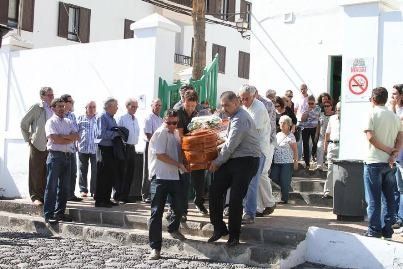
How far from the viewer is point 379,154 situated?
715 cm

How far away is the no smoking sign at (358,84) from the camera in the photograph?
9102 millimetres

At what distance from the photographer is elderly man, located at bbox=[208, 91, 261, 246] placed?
23.5 ft

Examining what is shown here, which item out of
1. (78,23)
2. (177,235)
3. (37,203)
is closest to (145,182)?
(37,203)

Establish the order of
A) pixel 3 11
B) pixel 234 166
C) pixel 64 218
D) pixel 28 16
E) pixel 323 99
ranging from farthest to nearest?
pixel 28 16, pixel 3 11, pixel 323 99, pixel 64 218, pixel 234 166

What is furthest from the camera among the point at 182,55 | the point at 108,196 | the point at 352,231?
the point at 182,55

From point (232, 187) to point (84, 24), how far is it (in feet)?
74.1

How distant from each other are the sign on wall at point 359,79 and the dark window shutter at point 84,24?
68.8ft

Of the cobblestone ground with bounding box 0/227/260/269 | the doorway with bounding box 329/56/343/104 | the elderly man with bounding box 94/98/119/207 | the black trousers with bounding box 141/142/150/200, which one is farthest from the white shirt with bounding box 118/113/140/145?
the doorway with bounding box 329/56/343/104

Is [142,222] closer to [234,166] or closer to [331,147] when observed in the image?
[234,166]

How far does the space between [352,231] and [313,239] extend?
60cm

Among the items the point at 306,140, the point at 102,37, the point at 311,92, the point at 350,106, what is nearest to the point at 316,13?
the point at 311,92

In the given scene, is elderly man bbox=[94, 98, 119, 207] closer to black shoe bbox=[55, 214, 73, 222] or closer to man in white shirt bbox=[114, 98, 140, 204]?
man in white shirt bbox=[114, 98, 140, 204]

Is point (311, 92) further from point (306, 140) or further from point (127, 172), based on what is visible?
point (127, 172)

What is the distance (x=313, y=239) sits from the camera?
7.18m
